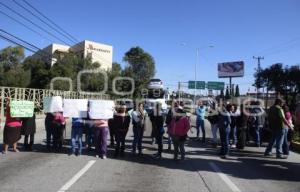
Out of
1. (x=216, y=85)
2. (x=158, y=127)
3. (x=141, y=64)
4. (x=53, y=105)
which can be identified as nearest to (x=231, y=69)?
(x=216, y=85)

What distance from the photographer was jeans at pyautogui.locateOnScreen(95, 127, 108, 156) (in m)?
12.6

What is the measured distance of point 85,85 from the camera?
59625mm

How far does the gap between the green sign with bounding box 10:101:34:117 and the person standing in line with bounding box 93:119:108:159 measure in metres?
2.18

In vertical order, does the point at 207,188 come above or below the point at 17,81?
below

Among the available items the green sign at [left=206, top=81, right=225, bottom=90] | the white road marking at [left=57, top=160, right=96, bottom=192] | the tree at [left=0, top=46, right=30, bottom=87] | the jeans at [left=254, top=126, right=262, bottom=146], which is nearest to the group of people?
the white road marking at [left=57, top=160, right=96, bottom=192]

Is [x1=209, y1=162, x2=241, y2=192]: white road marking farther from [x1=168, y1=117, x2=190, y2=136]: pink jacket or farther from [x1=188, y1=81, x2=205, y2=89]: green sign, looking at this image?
[x1=188, y1=81, x2=205, y2=89]: green sign

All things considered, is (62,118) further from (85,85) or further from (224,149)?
(85,85)

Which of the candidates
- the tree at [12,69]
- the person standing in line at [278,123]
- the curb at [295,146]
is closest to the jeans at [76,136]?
the person standing in line at [278,123]

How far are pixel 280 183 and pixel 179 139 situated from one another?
11.3 feet

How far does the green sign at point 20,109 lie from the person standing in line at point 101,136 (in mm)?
2181

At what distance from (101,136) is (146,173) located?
111 inches

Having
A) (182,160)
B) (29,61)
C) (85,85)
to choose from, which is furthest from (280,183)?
(29,61)

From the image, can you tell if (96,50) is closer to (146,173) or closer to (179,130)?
(179,130)

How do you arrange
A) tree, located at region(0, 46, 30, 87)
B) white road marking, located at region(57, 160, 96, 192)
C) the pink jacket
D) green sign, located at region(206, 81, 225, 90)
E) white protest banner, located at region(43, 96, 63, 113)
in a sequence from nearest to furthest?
1. white road marking, located at region(57, 160, 96, 192)
2. the pink jacket
3. white protest banner, located at region(43, 96, 63, 113)
4. tree, located at region(0, 46, 30, 87)
5. green sign, located at region(206, 81, 225, 90)
